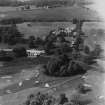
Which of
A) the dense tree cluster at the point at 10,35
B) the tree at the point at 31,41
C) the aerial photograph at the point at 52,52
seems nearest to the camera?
the aerial photograph at the point at 52,52

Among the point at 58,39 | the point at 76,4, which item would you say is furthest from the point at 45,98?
the point at 76,4

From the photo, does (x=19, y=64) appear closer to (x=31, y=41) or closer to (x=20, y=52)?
(x=20, y=52)

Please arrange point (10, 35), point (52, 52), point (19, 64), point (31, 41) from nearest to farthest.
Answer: point (19, 64) → point (52, 52) → point (31, 41) → point (10, 35)

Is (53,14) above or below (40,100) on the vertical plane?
above

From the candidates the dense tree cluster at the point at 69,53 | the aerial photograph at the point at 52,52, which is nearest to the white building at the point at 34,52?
the aerial photograph at the point at 52,52

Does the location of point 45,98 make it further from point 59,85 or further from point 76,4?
point 76,4

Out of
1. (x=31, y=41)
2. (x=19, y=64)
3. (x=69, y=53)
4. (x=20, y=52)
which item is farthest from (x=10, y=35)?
(x=69, y=53)

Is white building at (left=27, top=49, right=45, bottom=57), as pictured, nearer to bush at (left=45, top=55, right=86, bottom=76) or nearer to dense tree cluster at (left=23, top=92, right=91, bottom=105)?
bush at (left=45, top=55, right=86, bottom=76)

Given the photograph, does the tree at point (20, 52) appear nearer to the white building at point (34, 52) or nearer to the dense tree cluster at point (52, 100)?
the white building at point (34, 52)
